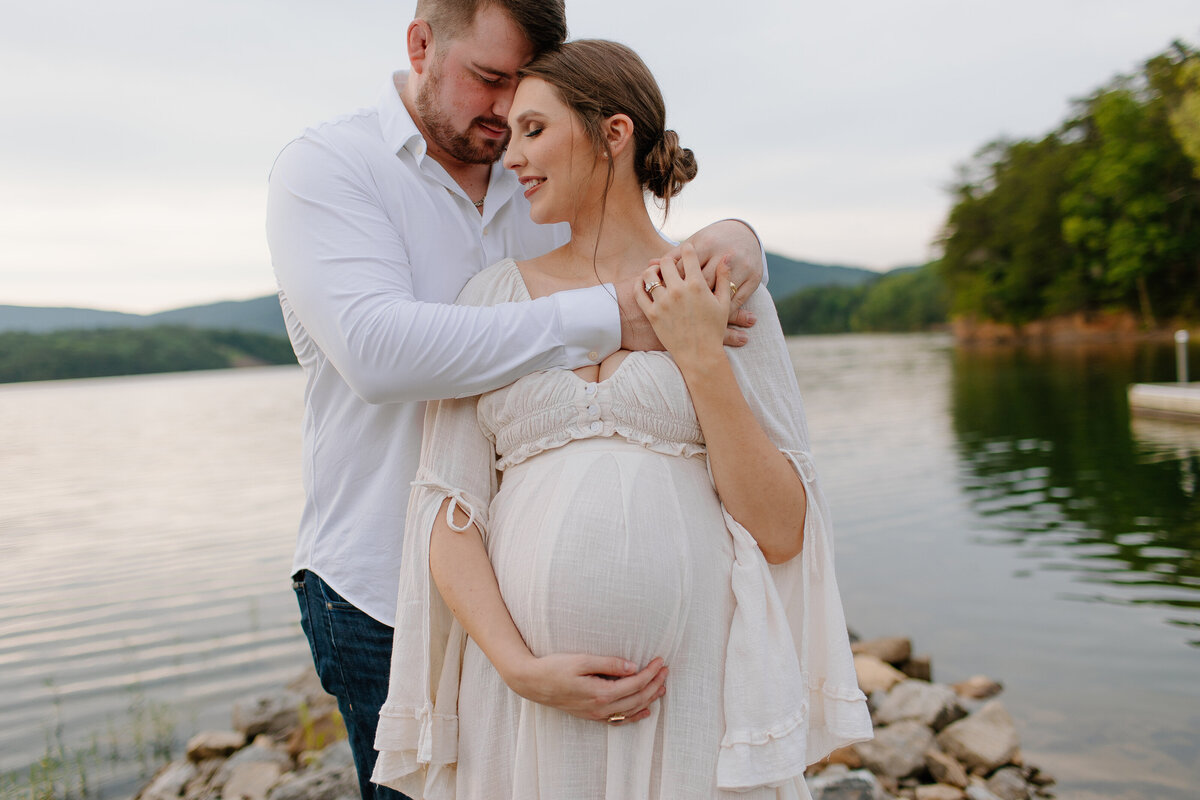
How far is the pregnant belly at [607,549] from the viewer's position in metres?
1.66

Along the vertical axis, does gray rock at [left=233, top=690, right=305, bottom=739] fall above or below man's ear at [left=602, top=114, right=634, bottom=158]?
below

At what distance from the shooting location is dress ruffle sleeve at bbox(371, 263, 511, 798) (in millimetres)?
1783

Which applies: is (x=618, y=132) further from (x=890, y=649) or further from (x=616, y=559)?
(x=890, y=649)

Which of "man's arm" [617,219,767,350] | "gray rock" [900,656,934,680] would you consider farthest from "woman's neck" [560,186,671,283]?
"gray rock" [900,656,934,680]

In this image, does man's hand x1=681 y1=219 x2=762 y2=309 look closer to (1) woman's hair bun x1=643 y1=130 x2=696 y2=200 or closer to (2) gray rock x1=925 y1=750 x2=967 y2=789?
(1) woman's hair bun x1=643 y1=130 x2=696 y2=200

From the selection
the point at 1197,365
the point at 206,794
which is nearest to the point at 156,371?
the point at 1197,365

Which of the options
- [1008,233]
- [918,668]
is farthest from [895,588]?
[1008,233]

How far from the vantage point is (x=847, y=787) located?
13.3 ft

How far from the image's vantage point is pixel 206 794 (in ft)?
17.1

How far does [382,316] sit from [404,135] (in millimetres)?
613

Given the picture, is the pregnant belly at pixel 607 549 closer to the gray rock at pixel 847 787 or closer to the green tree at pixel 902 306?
the gray rock at pixel 847 787

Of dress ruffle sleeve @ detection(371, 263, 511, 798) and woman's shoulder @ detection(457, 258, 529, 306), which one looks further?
woman's shoulder @ detection(457, 258, 529, 306)

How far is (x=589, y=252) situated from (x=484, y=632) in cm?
87

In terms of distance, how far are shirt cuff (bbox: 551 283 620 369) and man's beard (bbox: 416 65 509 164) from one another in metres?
0.57
